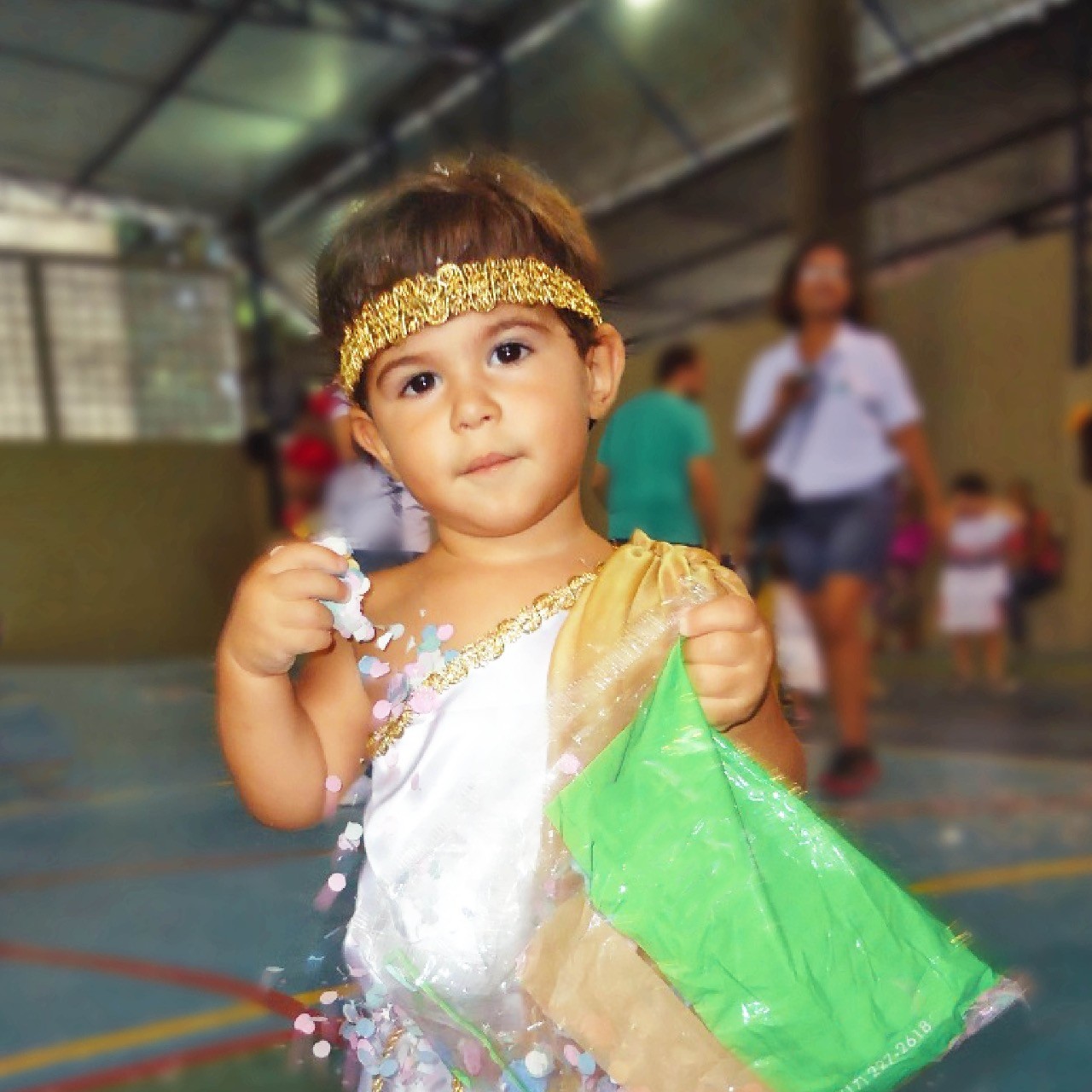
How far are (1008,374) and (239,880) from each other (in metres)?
5.85

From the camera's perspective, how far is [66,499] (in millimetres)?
5805

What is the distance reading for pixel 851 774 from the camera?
238cm

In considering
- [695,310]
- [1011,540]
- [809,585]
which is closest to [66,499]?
[809,585]

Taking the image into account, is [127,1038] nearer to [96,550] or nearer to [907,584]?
[96,550]

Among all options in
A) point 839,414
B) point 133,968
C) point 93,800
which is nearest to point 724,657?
point 133,968

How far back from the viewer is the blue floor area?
1094 millimetres

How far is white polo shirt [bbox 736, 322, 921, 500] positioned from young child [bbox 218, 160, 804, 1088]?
1474 mm

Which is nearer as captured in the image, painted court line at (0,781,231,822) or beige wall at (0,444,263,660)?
painted court line at (0,781,231,822)

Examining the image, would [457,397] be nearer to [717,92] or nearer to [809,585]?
[809,585]

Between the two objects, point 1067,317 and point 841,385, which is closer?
point 841,385

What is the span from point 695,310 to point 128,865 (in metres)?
9.03

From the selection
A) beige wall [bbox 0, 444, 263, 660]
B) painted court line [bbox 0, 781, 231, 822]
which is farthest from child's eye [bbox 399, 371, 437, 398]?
beige wall [bbox 0, 444, 263, 660]

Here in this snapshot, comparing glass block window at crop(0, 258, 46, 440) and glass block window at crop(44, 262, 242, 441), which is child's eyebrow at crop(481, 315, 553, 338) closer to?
glass block window at crop(44, 262, 242, 441)

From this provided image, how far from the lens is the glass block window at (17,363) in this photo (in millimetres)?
4426
